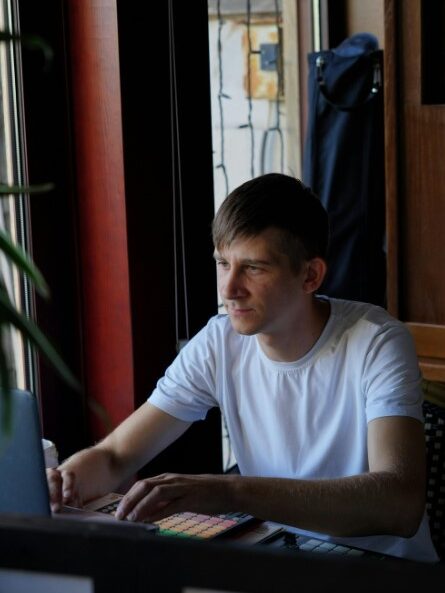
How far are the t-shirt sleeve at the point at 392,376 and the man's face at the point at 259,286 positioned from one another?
0.18 m

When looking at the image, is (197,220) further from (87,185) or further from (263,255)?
(263,255)

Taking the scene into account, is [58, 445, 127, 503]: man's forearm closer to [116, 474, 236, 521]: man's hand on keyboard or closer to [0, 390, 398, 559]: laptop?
[0, 390, 398, 559]: laptop

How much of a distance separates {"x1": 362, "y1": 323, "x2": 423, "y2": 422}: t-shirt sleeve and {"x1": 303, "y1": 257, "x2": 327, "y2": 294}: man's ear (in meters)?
0.18

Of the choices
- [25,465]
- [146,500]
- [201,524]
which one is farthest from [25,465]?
[201,524]

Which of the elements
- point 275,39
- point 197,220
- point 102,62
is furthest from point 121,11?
point 275,39

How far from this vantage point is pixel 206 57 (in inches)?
101

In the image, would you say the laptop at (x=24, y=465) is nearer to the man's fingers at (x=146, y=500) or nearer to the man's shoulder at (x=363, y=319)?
the man's fingers at (x=146, y=500)

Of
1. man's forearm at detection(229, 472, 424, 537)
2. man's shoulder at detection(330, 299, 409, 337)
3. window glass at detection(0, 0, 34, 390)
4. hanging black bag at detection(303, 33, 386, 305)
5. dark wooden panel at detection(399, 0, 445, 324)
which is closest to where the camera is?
man's forearm at detection(229, 472, 424, 537)

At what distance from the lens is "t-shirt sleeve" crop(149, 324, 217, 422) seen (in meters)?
2.08

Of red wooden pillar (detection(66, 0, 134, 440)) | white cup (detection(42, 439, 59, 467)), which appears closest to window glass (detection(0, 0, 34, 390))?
red wooden pillar (detection(66, 0, 134, 440))

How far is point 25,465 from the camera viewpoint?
1.36m

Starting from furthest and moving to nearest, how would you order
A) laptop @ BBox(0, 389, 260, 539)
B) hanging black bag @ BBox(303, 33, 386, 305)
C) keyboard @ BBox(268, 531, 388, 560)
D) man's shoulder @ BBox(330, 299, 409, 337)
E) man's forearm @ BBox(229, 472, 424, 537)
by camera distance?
hanging black bag @ BBox(303, 33, 386, 305)
man's shoulder @ BBox(330, 299, 409, 337)
man's forearm @ BBox(229, 472, 424, 537)
keyboard @ BBox(268, 531, 388, 560)
laptop @ BBox(0, 389, 260, 539)

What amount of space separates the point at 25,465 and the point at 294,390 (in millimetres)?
739

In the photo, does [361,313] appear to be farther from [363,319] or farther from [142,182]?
[142,182]
